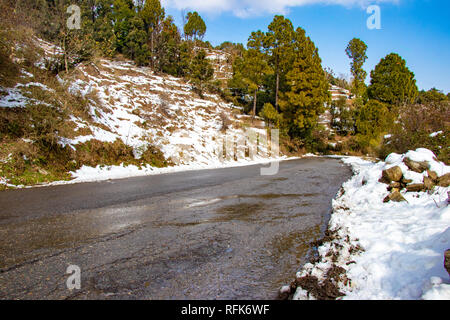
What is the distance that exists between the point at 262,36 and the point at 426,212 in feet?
101

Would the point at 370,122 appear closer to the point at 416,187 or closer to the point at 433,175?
the point at 433,175

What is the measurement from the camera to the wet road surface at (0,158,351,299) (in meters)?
2.95

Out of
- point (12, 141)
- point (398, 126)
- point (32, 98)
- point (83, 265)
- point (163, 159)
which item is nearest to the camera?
point (83, 265)

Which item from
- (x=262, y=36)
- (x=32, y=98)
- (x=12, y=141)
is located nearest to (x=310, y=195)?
(x=12, y=141)

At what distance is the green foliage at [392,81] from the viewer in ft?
116

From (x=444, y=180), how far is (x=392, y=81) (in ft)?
122

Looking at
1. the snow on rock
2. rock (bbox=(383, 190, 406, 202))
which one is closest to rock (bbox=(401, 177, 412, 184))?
rock (bbox=(383, 190, 406, 202))

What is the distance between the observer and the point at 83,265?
11.1 ft

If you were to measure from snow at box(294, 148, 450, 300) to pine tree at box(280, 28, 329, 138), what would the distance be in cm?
2242

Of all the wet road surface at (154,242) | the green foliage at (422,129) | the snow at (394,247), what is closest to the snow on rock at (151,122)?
the wet road surface at (154,242)

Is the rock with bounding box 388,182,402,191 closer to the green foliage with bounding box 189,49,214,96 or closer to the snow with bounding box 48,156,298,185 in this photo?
the snow with bounding box 48,156,298,185

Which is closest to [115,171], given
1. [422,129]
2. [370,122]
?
[422,129]

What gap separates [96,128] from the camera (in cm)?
1452

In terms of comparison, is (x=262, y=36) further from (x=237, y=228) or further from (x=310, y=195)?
(x=237, y=228)
